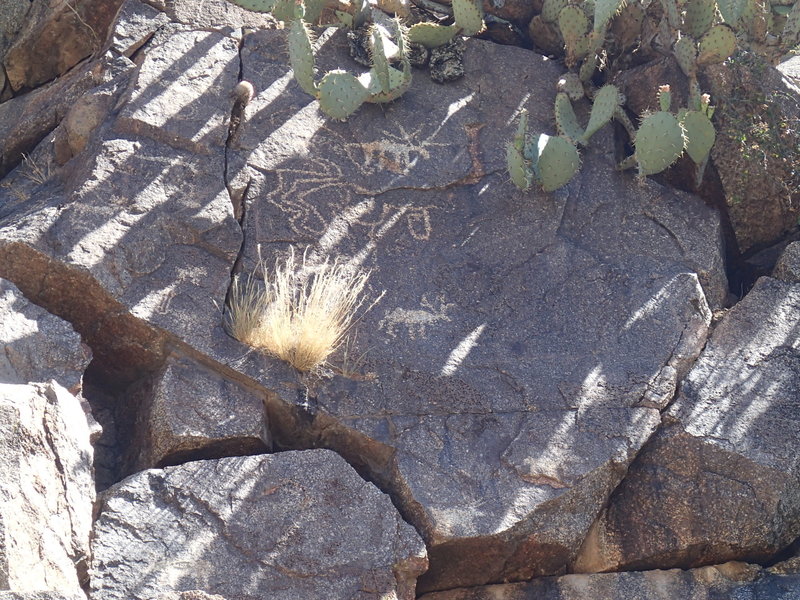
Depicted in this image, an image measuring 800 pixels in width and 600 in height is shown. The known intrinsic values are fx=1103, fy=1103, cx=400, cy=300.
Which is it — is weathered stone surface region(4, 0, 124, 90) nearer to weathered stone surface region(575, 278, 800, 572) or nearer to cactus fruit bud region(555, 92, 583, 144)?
cactus fruit bud region(555, 92, 583, 144)

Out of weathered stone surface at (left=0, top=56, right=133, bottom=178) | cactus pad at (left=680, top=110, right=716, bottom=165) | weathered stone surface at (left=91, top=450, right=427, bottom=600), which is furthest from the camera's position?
weathered stone surface at (left=0, top=56, right=133, bottom=178)

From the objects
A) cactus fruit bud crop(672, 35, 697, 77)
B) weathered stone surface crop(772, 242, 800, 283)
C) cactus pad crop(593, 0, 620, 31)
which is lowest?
weathered stone surface crop(772, 242, 800, 283)

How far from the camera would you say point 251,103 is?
650 centimetres

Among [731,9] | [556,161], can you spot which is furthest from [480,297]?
[731,9]

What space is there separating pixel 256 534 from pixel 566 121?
325cm

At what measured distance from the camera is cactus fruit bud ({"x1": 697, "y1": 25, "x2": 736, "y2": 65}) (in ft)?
21.2

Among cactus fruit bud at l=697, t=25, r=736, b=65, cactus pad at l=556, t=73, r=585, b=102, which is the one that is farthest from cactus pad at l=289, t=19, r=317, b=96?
cactus fruit bud at l=697, t=25, r=736, b=65

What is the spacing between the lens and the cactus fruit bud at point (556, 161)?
6.09 meters

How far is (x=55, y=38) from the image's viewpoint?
756 centimetres

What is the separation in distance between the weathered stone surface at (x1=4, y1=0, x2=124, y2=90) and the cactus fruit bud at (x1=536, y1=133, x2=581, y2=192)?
10.5 feet

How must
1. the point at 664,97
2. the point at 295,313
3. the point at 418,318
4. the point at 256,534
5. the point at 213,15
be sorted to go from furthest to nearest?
the point at 213,15 → the point at 664,97 → the point at 418,318 → the point at 295,313 → the point at 256,534

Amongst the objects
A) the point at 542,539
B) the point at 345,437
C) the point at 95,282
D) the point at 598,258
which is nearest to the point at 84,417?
the point at 95,282

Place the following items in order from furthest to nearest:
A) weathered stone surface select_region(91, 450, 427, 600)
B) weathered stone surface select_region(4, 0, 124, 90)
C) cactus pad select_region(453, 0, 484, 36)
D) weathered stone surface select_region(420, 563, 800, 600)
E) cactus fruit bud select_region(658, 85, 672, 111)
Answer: weathered stone surface select_region(4, 0, 124, 90) < cactus pad select_region(453, 0, 484, 36) < cactus fruit bud select_region(658, 85, 672, 111) < weathered stone surface select_region(420, 563, 800, 600) < weathered stone surface select_region(91, 450, 427, 600)

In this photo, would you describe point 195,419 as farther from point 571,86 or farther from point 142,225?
point 571,86
